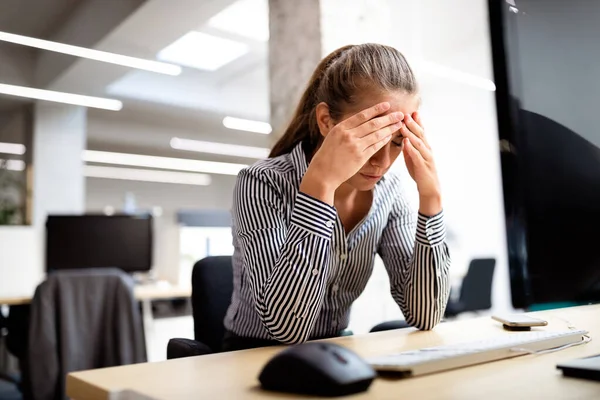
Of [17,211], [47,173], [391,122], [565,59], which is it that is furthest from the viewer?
[47,173]

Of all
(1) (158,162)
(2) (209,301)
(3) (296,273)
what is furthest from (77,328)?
(1) (158,162)

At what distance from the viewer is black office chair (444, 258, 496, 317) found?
436 cm

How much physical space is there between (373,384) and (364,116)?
0.50 metres

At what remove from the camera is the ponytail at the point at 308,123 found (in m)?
1.16

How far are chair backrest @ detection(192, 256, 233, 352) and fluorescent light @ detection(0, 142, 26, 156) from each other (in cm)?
542

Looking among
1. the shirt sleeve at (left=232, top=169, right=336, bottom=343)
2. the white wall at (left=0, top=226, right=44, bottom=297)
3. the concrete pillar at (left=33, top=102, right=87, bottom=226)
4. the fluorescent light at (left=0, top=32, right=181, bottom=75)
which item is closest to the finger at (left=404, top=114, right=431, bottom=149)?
the shirt sleeve at (left=232, top=169, right=336, bottom=343)

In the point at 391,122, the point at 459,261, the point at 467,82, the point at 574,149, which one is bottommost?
the point at 459,261

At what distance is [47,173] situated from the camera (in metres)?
5.75

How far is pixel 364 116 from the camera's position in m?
0.90

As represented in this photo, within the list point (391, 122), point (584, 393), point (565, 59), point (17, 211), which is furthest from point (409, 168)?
point (17, 211)

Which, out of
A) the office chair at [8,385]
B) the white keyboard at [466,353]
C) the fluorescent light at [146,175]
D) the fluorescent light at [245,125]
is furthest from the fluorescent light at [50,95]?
the white keyboard at [466,353]

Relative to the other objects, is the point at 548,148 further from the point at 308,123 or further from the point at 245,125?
the point at 245,125

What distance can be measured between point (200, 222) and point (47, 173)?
319 centimetres

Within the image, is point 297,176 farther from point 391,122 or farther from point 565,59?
point 565,59
